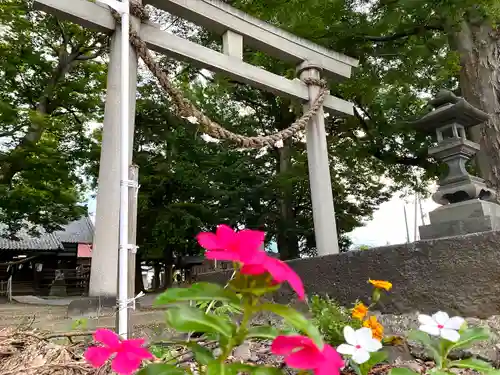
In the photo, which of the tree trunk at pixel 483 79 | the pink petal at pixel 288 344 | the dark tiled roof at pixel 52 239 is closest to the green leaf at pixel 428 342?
the pink petal at pixel 288 344

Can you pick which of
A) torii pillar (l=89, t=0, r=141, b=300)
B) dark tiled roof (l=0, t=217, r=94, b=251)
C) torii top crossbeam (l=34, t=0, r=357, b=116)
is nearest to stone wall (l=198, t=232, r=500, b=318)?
torii pillar (l=89, t=0, r=141, b=300)

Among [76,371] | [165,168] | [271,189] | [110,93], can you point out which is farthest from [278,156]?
[76,371]

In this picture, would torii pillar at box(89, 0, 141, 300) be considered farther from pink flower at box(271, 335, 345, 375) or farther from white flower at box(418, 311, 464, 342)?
pink flower at box(271, 335, 345, 375)

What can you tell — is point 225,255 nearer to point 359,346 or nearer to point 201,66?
point 359,346

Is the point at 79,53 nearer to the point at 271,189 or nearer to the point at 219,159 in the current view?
the point at 219,159

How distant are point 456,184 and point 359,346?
11.5 feet

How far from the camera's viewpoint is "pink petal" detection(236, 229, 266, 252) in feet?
2.31

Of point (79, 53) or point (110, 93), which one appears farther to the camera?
point (79, 53)

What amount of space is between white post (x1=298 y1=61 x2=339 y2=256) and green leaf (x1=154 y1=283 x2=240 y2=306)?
203 inches

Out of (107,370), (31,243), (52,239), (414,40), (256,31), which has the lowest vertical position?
(107,370)

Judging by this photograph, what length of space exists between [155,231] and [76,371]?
12164mm

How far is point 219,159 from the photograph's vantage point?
1376cm

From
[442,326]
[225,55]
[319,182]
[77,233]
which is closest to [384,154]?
[319,182]

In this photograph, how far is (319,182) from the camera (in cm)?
602
